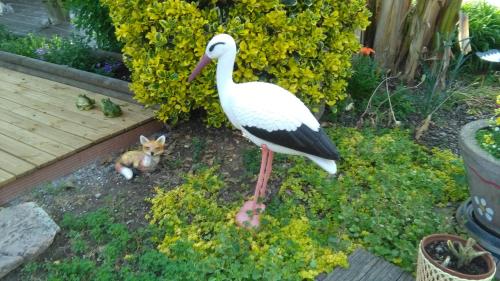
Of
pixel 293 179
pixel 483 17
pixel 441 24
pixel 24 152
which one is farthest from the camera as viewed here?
pixel 483 17

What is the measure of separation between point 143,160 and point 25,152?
1.10 metres

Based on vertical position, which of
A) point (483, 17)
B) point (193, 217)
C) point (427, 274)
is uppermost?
point (483, 17)

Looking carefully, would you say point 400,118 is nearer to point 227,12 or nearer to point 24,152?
point 227,12

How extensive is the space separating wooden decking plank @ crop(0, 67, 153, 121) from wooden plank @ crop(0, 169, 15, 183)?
132cm

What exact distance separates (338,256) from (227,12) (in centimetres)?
233

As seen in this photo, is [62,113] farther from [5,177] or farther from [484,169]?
[484,169]

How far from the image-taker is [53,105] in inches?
179

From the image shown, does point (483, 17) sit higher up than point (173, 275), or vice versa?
point (483, 17)

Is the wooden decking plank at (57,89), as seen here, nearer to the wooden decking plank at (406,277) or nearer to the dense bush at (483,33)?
the wooden decking plank at (406,277)

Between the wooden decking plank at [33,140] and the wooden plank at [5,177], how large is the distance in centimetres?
40

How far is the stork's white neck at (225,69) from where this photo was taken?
2.56 metres

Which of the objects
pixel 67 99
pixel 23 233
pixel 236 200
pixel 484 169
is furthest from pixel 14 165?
pixel 484 169

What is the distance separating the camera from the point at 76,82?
16.8ft

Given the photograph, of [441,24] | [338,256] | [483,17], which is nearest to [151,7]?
[338,256]
